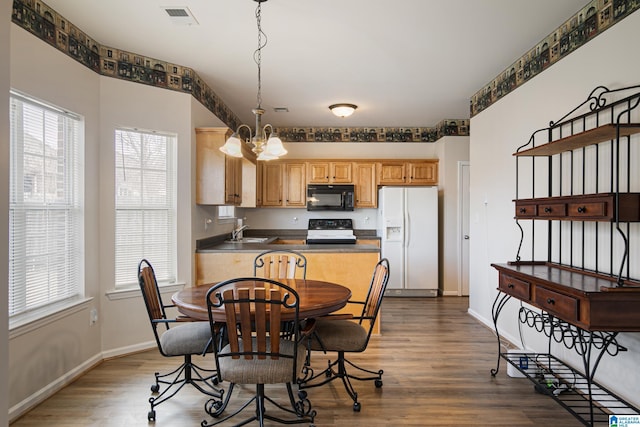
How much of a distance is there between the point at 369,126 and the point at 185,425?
17.4 feet

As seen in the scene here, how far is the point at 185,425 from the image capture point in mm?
2316

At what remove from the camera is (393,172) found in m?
6.29

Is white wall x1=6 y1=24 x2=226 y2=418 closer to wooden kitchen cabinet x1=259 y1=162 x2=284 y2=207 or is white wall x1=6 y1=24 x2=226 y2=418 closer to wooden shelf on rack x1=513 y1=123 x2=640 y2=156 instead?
wooden kitchen cabinet x1=259 y1=162 x2=284 y2=207

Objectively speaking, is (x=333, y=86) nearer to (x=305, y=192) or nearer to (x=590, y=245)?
(x=305, y=192)

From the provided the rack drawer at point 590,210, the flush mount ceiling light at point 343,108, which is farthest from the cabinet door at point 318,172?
the rack drawer at point 590,210

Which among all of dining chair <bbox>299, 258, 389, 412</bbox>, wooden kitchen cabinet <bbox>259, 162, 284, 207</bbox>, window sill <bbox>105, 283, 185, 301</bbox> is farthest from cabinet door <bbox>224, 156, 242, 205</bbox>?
dining chair <bbox>299, 258, 389, 412</bbox>

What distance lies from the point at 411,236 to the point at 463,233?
872mm

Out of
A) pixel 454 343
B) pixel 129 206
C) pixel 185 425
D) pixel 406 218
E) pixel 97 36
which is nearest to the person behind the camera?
pixel 185 425

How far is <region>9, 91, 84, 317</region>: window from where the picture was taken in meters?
2.47

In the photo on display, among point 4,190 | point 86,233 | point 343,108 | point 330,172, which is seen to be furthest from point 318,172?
point 4,190

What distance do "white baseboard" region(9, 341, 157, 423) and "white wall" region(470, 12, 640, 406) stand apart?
360 cm

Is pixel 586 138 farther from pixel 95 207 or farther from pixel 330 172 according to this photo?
pixel 330 172

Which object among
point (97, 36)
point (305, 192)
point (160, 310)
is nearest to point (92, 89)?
point (97, 36)

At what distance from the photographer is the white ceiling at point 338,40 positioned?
8.93 ft
